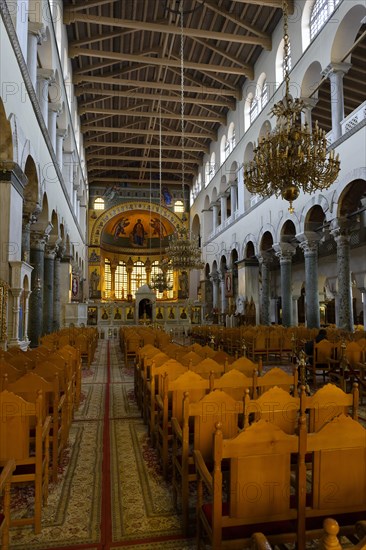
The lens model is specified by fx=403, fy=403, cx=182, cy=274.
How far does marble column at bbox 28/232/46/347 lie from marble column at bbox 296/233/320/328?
342 inches

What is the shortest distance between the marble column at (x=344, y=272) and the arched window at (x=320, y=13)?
254 inches

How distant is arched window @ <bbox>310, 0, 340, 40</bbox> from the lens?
12.5 meters

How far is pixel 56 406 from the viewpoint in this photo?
335cm

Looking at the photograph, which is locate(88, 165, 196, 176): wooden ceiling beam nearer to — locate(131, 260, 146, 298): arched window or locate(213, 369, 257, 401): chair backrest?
locate(131, 260, 146, 298): arched window

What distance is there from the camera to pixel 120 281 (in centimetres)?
3425

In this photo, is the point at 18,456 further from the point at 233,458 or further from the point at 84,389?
the point at 84,389

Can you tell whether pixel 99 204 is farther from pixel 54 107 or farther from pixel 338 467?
pixel 338 467

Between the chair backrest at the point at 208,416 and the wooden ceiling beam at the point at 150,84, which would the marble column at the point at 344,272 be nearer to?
the chair backrest at the point at 208,416

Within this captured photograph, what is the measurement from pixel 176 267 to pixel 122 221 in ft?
58.2

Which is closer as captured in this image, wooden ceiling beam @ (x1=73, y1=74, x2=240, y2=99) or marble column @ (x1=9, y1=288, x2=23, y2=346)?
marble column @ (x1=9, y1=288, x2=23, y2=346)

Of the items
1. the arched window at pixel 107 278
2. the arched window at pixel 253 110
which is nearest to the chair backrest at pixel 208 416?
the arched window at pixel 253 110

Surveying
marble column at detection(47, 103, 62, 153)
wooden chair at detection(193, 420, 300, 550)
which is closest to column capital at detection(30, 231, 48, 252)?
marble column at detection(47, 103, 62, 153)

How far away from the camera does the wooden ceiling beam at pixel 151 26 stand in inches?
580

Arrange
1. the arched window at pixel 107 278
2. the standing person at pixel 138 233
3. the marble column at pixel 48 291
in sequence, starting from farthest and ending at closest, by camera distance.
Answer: the standing person at pixel 138 233 → the arched window at pixel 107 278 → the marble column at pixel 48 291
